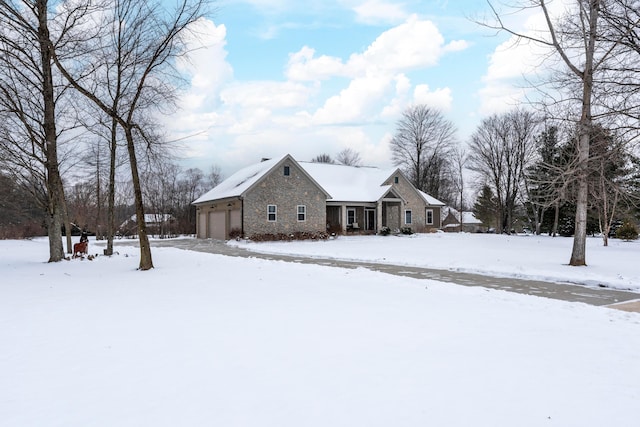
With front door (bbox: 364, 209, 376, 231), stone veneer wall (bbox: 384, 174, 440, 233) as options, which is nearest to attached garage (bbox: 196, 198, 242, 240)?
front door (bbox: 364, 209, 376, 231)

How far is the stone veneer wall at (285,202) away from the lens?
26672mm

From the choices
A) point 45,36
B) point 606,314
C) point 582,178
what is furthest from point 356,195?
point 606,314

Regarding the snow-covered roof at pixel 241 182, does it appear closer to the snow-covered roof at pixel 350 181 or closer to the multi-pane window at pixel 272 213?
the multi-pane window at pixel 272 213

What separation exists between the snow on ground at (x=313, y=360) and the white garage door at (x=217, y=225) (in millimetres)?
20589

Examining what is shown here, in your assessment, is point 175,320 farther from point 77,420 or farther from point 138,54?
point 138,54

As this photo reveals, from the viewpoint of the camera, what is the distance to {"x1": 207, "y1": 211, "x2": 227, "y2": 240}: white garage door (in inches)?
1131

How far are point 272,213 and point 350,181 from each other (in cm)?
1101

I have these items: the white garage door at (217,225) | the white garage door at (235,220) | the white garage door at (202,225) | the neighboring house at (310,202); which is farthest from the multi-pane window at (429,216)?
the white garage door at (202,225)

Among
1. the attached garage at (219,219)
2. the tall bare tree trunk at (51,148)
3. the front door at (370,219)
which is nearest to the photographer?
the tall bare tree trunk at (51,148)

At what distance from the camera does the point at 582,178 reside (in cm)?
1312

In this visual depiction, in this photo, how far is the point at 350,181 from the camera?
36312 mm

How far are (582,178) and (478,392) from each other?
40.1 ft

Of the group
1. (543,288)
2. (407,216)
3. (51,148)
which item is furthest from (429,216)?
(51,148)

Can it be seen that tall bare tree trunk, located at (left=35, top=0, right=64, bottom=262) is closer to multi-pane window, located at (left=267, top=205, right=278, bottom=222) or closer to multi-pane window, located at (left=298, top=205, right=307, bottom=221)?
multi-pane window, located at (left=267, top=205, right=278, bottom=222)
